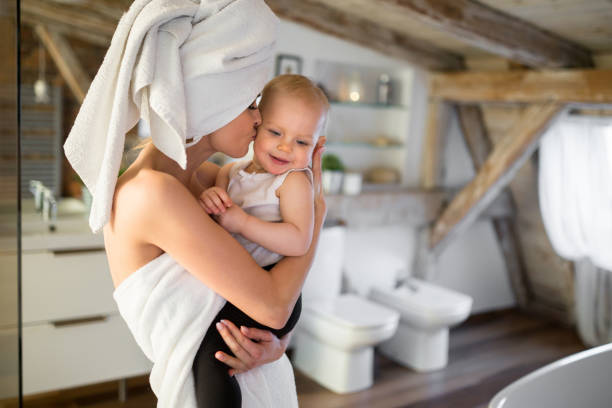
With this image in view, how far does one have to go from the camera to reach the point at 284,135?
55.6 inches

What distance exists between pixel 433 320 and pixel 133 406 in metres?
1.85

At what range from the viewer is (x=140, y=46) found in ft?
3.54

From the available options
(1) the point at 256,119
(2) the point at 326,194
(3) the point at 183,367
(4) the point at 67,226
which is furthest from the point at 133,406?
(1) the point at 256,119

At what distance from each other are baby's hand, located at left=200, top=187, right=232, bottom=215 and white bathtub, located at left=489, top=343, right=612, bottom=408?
101 cm

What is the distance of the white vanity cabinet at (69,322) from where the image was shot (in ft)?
9.14

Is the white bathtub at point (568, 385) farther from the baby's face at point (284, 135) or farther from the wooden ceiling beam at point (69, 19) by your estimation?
the wooden ceiling beam at point (69, 19)

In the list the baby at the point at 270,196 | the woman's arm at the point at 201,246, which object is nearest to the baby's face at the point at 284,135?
the baby at the point at 270,196

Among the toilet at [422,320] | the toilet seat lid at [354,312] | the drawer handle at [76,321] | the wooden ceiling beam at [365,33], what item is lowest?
the toilet at [422,320]

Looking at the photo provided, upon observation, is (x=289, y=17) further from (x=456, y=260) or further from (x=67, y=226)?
(x=456, y=260)

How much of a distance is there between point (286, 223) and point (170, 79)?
411 millimetres

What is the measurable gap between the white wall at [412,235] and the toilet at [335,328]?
487mm

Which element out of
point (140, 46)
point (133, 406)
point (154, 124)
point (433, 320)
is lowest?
point (133, 406)

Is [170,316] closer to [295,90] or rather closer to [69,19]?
[295,90]

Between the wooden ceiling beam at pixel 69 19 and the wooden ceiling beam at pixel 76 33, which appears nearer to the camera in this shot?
the wooden ceiling beam at pixel 69 19
